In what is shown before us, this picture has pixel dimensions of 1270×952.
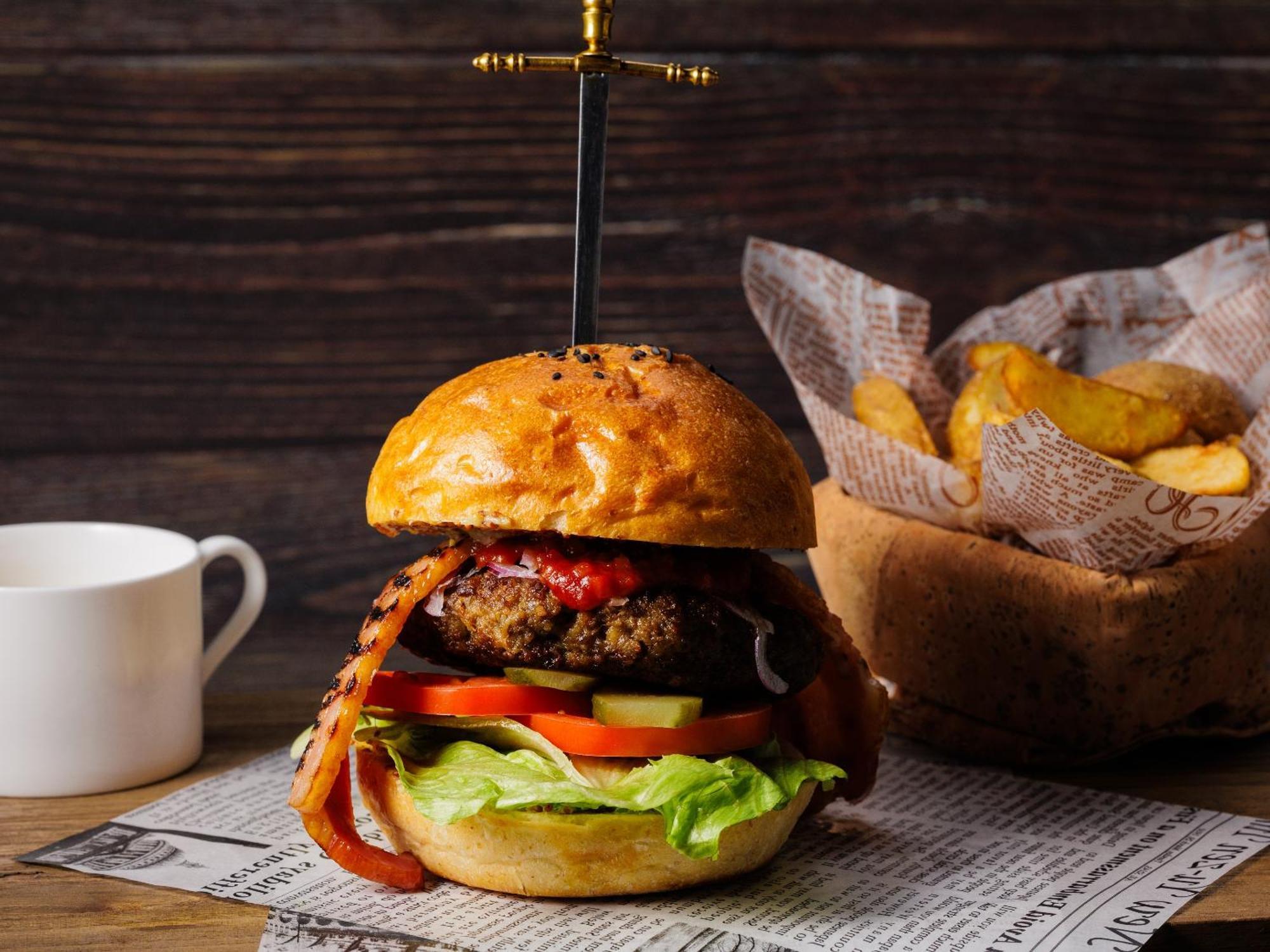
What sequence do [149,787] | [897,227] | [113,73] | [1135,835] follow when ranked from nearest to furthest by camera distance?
[1135,835], [149,787], [113,73], [897,227]

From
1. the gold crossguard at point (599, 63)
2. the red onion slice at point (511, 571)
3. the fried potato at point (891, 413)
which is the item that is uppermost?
the gold crossguard at point (599, 63)

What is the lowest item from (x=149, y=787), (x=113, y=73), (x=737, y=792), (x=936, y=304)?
(x=149, y=787)

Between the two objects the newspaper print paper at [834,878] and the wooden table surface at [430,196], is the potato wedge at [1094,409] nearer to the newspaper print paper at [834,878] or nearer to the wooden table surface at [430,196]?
the newspaper print paper at [834,878]

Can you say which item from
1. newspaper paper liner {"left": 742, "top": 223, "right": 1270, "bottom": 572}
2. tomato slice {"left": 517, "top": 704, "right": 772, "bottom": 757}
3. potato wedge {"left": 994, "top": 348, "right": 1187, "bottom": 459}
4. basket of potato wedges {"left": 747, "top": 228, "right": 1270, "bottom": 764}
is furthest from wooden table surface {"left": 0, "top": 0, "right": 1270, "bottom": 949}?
tomato slice {"left": 517, "top": 704, "right": 772, "bottom": 757}

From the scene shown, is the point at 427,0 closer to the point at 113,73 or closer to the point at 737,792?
the point at 113,73

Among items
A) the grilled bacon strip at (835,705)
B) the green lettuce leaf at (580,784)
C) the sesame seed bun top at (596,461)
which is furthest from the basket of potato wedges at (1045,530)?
the green lettuce leaf at (580,784)

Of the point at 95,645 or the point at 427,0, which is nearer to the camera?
the point at 95,645

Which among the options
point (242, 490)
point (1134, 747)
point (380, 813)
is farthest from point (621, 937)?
point (242, 490)

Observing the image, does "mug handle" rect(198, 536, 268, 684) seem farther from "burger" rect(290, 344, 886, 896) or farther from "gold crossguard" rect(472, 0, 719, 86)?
"gold crossguard" rect(472, 0, 719, 86)
